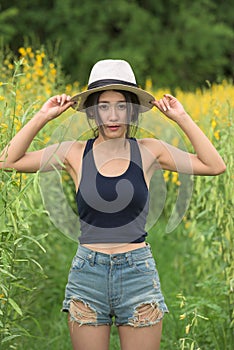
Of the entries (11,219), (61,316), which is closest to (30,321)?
(61,316)

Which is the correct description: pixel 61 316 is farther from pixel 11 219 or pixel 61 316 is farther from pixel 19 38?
pixel 19 38

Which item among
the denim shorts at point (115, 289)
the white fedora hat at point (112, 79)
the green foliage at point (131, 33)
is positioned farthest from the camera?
the green foliage at point (131, 33)

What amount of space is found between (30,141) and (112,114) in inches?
13.2

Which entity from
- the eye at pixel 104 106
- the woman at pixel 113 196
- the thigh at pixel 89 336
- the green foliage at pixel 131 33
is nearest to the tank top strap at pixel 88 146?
the woman at pixel 113 196

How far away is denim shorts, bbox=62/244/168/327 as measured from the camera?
9.15 ft

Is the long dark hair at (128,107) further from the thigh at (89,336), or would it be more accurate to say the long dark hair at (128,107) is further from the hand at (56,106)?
the thigh at (89,336)

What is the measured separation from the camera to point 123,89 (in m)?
2.90

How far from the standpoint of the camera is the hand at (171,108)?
115 inches

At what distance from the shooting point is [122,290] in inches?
110

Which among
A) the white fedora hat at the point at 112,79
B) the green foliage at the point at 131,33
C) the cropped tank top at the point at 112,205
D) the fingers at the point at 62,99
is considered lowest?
the cropped tank top at the point at 112,205

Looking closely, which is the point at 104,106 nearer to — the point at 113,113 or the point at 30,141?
the point at 113,113

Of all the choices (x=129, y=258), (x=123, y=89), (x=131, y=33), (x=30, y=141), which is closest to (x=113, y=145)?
(x=123, y=89)

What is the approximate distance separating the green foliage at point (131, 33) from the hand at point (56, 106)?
47.0ft

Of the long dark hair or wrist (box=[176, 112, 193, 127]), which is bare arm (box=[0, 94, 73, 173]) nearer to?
the long dark hair
